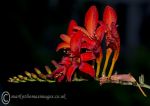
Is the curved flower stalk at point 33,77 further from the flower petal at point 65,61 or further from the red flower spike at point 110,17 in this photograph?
the red flower spike at point 110,17

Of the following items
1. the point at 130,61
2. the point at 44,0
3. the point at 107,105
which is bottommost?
the point at 107,105

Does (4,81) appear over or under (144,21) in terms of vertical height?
under

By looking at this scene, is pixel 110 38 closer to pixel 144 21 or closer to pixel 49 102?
pixel 49 102

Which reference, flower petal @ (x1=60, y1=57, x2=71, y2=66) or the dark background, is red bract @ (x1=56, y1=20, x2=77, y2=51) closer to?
flower petal @ (x1=60, y1=57, x2=71, y2=66)

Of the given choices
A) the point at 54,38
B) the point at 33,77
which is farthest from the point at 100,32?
the point at 54,38

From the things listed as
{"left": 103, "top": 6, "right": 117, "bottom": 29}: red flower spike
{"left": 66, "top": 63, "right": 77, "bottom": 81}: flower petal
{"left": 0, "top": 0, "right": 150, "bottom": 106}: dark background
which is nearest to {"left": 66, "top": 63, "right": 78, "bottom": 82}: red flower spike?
{"left": 66, "top": 63, "right": 77, "bottom": 81}: flower petal

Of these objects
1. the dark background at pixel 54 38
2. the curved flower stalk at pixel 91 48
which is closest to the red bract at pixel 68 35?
the curved flower stalk at pixel 91 48

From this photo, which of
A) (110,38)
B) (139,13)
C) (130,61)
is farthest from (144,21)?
(110,38)
